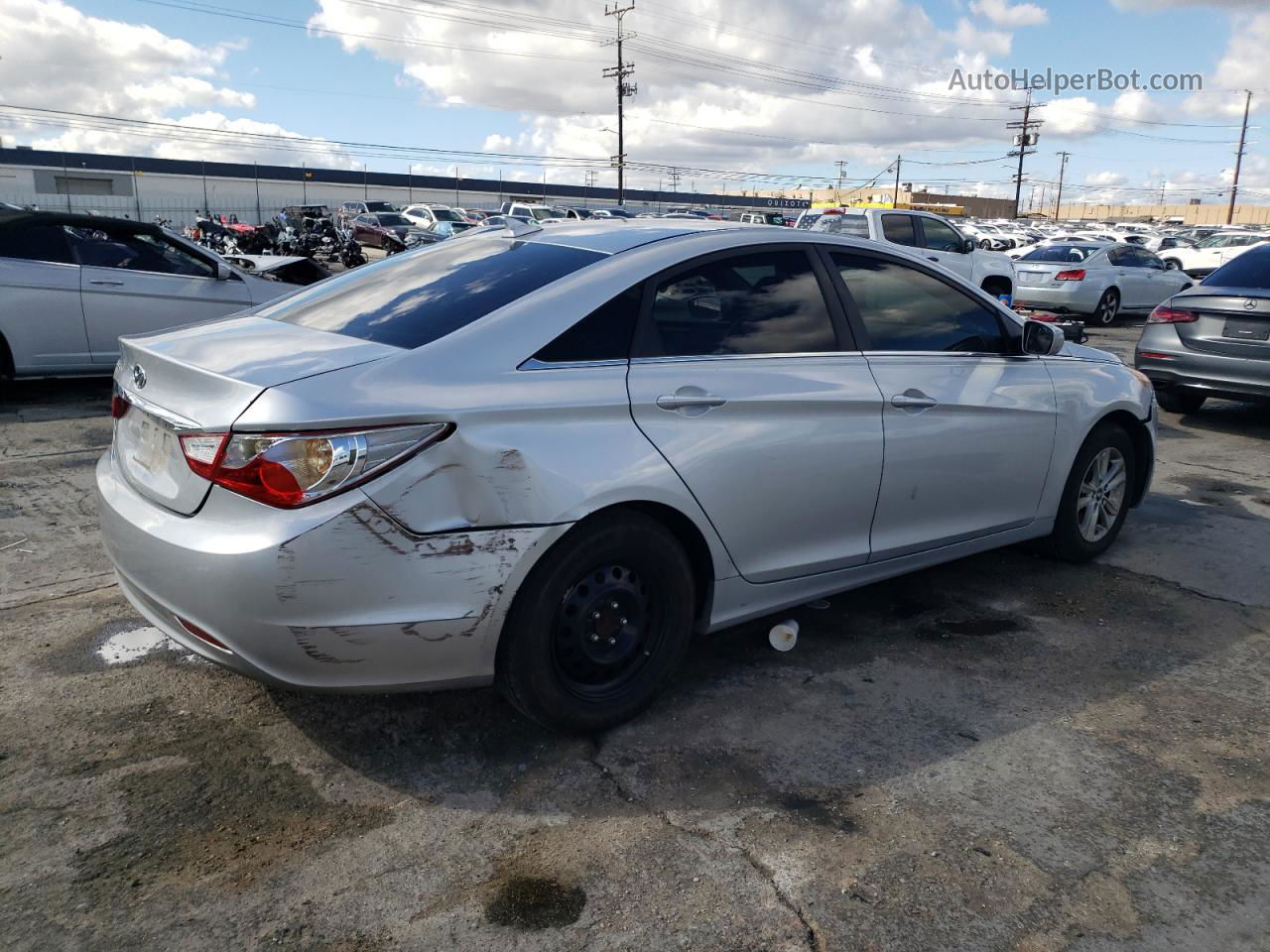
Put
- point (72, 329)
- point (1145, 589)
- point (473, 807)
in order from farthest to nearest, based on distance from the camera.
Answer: point (72, 329)
point (1145, 589)
point (473, 807)

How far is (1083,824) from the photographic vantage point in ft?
9.38

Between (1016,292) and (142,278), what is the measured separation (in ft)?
46.7

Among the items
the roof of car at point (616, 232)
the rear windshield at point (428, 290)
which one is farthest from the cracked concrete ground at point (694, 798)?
the roof of car at point (616, 232)

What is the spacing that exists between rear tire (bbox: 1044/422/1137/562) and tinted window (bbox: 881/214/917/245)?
10380mm

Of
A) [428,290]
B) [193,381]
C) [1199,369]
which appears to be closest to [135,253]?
[428,290]

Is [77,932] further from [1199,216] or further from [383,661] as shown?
[1199,216]

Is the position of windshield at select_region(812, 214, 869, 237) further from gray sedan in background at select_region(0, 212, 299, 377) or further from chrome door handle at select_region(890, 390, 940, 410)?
chrome door handle at select_region(890, 390, 940, 410)

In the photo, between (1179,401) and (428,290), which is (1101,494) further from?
(1179,401)

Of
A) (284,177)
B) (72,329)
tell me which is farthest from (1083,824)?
(284,177)

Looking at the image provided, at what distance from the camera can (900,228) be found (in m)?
15.0

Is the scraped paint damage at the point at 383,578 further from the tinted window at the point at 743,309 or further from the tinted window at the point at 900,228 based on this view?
the tinted window at the point at 900,228

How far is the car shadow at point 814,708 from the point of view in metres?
3.02

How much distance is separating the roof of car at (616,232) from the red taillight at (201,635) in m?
1.76

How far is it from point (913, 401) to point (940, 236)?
40.8 feet
